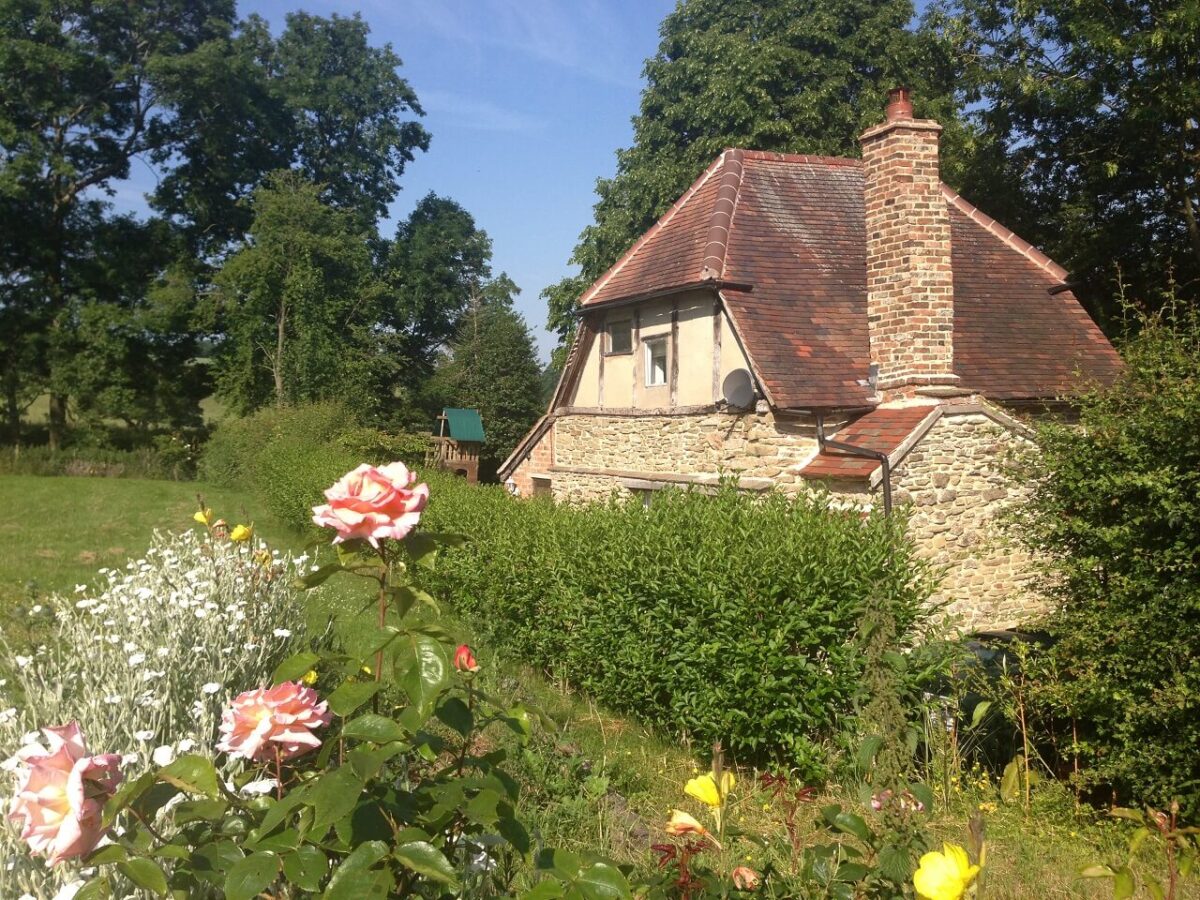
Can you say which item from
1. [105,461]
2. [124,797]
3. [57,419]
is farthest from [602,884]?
[57,419]

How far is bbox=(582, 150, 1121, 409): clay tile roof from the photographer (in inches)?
494

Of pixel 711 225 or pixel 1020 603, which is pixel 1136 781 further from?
pixel 711 225

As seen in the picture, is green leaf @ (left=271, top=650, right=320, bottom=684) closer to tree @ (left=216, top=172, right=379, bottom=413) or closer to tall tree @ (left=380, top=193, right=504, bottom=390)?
tree @ (left=216, top=172, right=379, bottom=413)

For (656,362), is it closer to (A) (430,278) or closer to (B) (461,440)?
(B) (461,440)

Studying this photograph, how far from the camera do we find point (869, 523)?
6.73m

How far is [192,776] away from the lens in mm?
1938

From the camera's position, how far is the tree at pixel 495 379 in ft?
123

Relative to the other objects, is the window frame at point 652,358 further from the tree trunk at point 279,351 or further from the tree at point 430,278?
the tree at point 430,278

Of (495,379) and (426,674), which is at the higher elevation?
(495,379)

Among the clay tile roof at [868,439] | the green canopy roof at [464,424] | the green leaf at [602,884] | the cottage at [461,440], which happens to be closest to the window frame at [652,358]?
the clay tile roof at [868,439]

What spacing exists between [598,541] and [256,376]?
27.9 m

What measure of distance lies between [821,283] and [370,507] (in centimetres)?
1260

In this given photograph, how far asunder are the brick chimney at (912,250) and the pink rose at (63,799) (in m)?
10.6

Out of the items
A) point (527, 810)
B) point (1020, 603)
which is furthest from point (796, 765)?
point (1020, 603)
